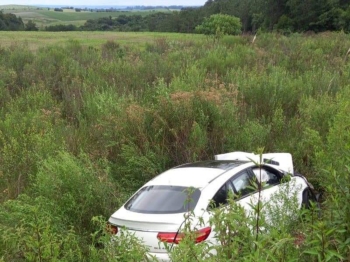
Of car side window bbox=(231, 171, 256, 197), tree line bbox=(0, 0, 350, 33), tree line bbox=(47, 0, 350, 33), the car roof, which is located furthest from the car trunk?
tree line bbox=(0, 0, 350, 33)

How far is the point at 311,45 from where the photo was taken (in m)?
24.2

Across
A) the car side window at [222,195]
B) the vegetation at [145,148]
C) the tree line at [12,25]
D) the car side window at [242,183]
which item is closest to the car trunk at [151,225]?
the vegetation at [145,148]

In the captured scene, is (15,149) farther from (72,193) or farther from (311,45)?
(311,45)

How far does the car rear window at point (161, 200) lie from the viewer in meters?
6.38

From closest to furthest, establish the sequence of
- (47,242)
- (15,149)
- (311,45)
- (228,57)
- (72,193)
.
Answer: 1. (47,242)
2. (72,193)
3. (15,149)
4. (228,57)
5. (311,45)

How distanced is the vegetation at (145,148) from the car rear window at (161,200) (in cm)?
67

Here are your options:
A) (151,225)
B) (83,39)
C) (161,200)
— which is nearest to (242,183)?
(161,200)

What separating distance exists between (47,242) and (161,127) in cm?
610

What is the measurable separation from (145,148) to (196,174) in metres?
3.18

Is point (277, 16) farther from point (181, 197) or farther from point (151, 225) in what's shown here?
point (151, 225)

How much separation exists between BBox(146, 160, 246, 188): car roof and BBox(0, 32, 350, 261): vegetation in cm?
115

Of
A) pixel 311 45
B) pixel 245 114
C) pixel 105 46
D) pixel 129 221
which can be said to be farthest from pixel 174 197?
pixel 105 46

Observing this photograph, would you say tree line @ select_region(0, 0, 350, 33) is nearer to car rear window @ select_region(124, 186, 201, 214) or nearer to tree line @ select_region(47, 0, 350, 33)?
tree line @ select_region(47, 0, 350, 33)

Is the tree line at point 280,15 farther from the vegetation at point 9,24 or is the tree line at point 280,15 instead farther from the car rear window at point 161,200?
the car rear window at point 161,200
